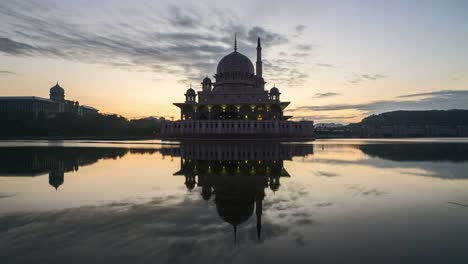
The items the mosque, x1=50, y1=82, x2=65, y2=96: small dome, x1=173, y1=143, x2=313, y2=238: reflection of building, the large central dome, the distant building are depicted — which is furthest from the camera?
x1=50, y1=82, x2=65, y2=96: small dome

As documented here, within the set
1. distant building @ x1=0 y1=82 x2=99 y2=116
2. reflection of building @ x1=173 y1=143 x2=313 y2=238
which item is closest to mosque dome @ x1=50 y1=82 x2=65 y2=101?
distant building @ x1=0 y1=82 x2=99 y2=116

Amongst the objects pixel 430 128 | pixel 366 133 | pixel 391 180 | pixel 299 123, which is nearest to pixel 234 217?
pixel 391 180

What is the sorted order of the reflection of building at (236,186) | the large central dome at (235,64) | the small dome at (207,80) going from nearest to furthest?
the reflection of building at (236,186)
the large central dome at (235,64)
the small dome at (207,80)

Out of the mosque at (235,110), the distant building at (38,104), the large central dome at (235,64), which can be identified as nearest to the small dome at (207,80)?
the mosque at (235,110)

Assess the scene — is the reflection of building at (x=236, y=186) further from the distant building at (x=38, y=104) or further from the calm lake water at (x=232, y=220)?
the distant building at (x=38, y=104)

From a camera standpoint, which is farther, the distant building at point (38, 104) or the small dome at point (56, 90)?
the small dome at point (56, 90)

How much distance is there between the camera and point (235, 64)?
87.5 meters

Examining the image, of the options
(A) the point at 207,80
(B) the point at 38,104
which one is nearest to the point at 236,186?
(A) the point at 207,80

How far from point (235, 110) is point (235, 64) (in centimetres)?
1472

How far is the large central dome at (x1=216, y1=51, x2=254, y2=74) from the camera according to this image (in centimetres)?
8744

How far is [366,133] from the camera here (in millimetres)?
165750

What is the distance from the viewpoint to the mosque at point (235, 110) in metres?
72.2

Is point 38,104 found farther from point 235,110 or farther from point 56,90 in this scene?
point 235,110

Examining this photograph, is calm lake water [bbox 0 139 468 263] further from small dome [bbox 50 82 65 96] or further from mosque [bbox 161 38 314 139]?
small dome [bbox 50 82 65 96]
